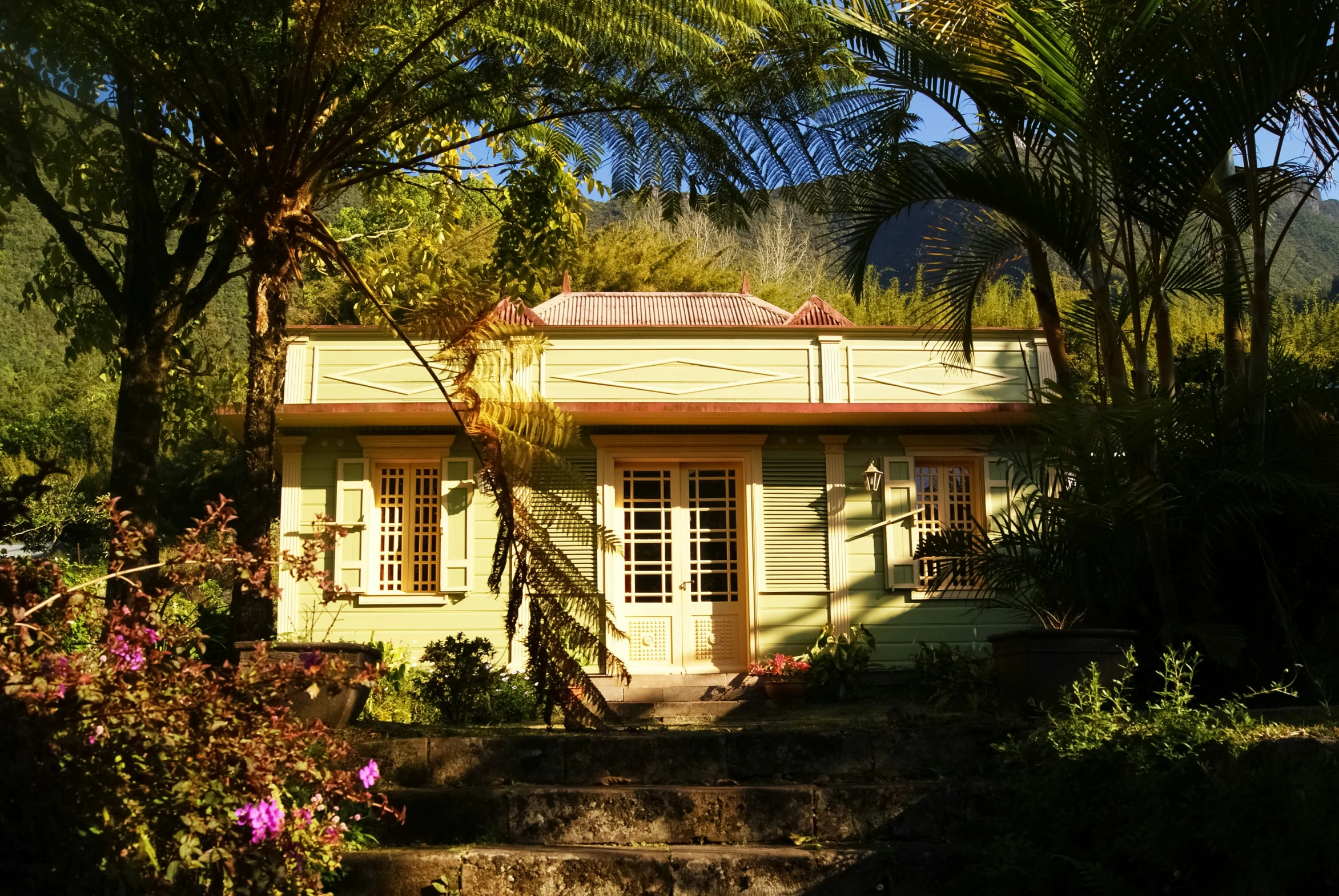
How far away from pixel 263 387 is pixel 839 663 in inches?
249

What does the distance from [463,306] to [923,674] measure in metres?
6.31

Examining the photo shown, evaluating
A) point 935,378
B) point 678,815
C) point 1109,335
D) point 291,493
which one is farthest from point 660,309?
point 678,815

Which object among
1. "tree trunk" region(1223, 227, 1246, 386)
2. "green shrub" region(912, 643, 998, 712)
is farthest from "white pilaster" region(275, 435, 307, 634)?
"tree trunk" region(1223, 227, 1246, 386)

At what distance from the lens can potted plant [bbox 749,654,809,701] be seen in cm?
1044

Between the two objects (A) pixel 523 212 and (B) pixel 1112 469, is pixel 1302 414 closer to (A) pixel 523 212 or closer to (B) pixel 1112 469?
(B) pixel 1112 469

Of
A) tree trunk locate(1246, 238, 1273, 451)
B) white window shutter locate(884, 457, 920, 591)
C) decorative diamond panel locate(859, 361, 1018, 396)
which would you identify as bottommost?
white window shutter locate(884, 457, 920, 591)

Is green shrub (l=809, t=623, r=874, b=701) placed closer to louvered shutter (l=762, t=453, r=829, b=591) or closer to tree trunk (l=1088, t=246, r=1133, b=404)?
louvered shutter (l=762, t=453, r=829, b=591)

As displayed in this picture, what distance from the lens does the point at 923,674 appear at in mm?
10586

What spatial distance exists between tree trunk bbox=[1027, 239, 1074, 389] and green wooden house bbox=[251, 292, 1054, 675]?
4.46 metres

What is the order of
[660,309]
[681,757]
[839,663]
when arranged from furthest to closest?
1. [660,309]
2. [839,663]
3. [681,757]

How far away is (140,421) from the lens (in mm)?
6406

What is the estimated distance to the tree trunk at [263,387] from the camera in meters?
5.71

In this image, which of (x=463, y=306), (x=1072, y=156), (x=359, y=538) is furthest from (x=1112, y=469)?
(x=359, y=538)

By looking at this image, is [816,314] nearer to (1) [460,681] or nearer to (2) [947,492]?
(2) [947,492]
